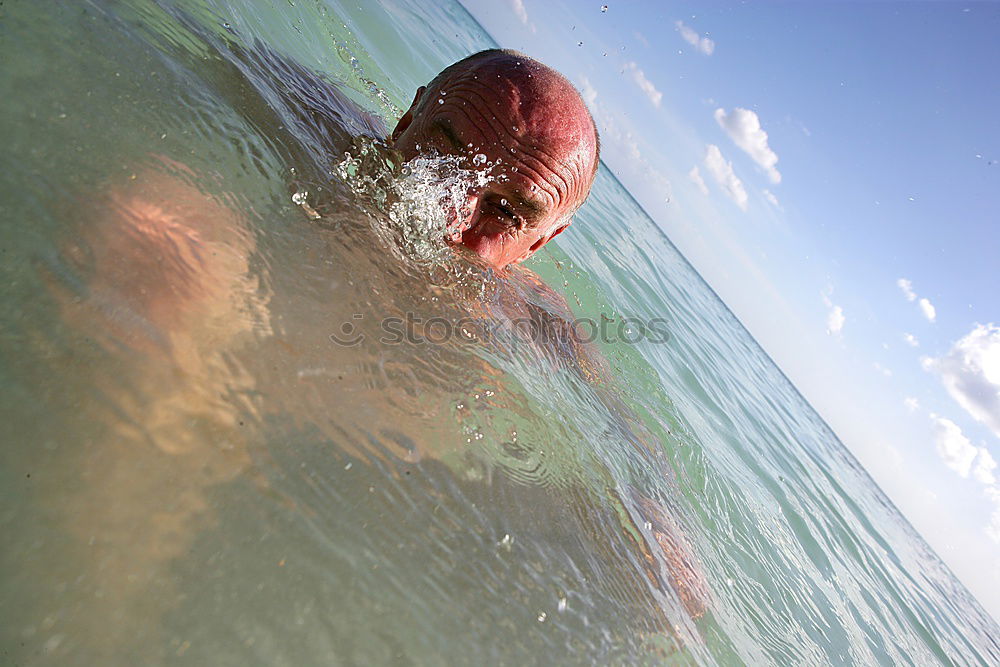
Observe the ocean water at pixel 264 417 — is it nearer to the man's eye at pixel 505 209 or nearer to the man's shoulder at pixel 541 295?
the man's eye at pixel 505 209

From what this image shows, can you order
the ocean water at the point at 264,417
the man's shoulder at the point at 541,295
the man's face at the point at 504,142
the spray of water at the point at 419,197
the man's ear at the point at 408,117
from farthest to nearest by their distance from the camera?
the man's shoulder at the point at 541,295, the man's ear at the point at 408,117, the man's face at the point at 504,142, the spray of water at the point at 419,197, the ocean water at the point at 264,417

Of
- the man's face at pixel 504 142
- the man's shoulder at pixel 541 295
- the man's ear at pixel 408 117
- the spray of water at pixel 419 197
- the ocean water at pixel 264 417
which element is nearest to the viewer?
the ocean water at pixel 264 417

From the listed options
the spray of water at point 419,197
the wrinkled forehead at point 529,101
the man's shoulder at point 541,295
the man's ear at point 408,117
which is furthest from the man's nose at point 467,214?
the man's shoulder at point 541,295

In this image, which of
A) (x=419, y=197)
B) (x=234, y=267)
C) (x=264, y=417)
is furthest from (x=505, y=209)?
A: (x=264, y=417)

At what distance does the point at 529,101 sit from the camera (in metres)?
2.19

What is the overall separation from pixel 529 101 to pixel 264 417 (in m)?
1.60

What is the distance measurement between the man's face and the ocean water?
0.49 feet

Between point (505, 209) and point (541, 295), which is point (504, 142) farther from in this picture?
point (541, 295)

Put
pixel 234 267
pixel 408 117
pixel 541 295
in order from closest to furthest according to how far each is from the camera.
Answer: pixel 234 267
pixel 408 117
pixel 541 295

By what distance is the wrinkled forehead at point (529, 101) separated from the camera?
216cm

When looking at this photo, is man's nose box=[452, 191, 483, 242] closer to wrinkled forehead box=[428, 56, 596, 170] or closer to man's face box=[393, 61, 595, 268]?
man's face box=[393, 61, 595, 268]

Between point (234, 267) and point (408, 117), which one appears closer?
point (234, 267)

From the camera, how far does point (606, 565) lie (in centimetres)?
157

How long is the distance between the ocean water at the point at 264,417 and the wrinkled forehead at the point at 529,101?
0.32m
